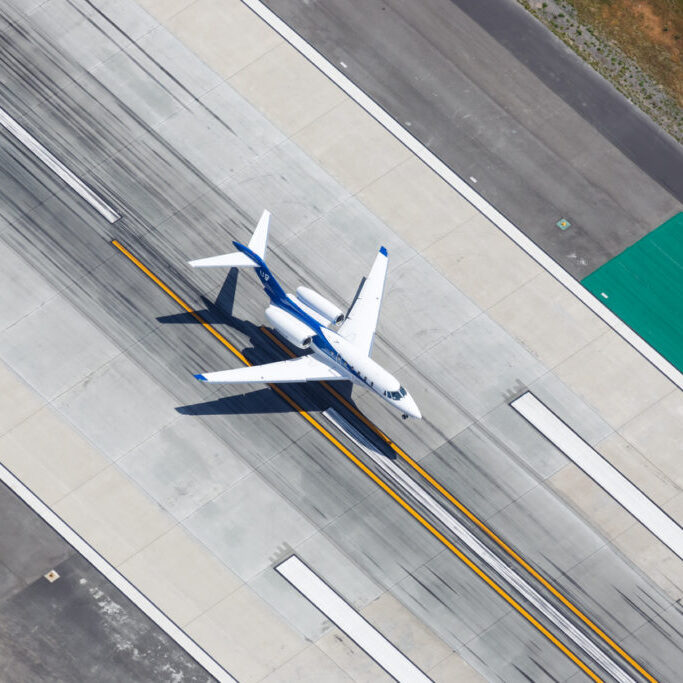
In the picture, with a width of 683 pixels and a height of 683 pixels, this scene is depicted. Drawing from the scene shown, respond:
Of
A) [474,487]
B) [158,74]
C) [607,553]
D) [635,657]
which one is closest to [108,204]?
[158,74]

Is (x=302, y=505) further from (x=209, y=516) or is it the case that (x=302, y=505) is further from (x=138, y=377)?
(x=138, y=377)

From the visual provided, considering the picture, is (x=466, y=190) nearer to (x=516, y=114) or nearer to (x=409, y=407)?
(x=516, y=114)

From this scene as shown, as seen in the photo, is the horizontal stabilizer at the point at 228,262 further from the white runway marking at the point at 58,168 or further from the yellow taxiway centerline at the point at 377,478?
the white runway marking at the point at 58,168

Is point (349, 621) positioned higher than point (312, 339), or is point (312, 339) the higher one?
point (312, 339)

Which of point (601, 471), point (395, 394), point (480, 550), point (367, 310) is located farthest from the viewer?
point (601, 471)

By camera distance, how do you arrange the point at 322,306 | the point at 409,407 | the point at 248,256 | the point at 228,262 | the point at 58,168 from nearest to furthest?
1. the point at 409,407
2. the point at 322,306
3. the point at 228,262
4. the point at 248,256
5. the point at 58,168

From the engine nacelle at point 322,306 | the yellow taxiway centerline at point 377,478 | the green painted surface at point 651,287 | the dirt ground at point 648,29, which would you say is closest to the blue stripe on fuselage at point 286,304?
the engine nacelle at point 322,306

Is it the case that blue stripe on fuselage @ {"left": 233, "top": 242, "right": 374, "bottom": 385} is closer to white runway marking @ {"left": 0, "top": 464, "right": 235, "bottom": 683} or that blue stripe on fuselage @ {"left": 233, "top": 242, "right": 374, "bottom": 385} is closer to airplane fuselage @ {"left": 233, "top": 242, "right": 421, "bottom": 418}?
airplane fuselage @ {"left": 233, "top": 242, "right": 421, "bottom": 418}

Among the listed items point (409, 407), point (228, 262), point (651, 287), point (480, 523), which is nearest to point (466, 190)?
point (651, 287)
